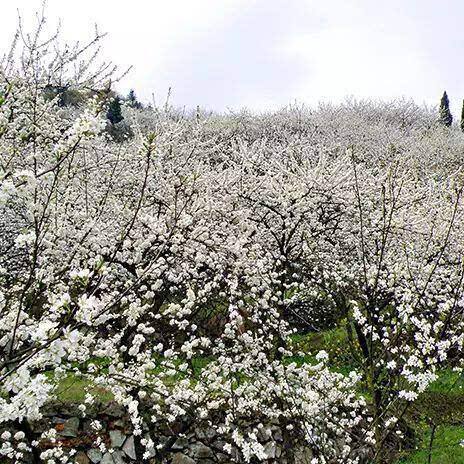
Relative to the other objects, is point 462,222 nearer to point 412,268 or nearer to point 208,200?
point 412,268

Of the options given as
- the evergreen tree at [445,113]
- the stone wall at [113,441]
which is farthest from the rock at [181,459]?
the evergreen tree at [445,113]

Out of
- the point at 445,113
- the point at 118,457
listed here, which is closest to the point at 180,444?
the point at 118,457

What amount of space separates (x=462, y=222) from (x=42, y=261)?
11.3 meters

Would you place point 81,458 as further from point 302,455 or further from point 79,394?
point 302,455

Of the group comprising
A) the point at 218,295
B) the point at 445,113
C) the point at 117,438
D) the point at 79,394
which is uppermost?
the point at 445,113

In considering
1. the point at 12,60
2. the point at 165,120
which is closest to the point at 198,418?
the point at 12,60

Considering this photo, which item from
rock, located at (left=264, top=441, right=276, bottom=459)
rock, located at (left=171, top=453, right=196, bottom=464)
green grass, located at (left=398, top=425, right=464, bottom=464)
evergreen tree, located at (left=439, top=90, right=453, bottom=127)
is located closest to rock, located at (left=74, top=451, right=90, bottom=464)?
rock, located at (left=171, top=453, right=196, bottom=464)

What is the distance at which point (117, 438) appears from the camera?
724 cm

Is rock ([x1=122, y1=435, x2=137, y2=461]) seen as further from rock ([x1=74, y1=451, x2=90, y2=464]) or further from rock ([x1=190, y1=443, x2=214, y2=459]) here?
rock ([x1=190, y1=443, x2=214, y2=459])

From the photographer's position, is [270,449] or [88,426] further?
[270,449]

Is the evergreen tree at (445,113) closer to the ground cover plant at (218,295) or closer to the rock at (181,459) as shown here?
the ground cover plant at (218,295)

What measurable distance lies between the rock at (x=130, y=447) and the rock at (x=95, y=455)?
33 cm

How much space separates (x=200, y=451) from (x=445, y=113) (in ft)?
163

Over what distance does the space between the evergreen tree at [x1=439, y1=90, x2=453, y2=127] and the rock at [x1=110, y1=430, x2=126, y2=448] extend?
47.8 meters
